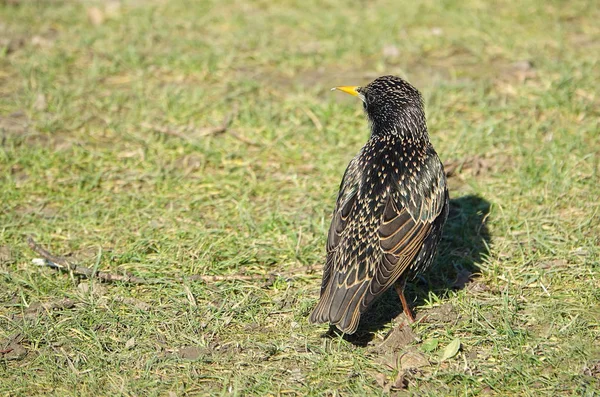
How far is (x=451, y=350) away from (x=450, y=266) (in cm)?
102

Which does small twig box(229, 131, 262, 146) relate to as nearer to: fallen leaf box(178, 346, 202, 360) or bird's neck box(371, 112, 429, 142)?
bird's neck box(371, 112, 429, 142)

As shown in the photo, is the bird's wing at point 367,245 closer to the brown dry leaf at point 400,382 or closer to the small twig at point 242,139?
the brown dry leaf at point 400,382

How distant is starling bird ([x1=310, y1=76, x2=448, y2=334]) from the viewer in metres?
4.68

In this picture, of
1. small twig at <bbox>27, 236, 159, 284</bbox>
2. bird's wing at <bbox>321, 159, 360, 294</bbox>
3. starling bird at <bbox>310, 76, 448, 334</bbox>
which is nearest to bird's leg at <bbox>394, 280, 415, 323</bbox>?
starling bird at <bbox>310, 76, 448, 334</bbox>

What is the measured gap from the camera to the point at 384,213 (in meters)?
4.90

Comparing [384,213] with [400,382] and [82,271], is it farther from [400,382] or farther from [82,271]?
[82,271]

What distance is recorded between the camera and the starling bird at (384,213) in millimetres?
4676

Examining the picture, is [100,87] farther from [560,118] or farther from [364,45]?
[560,118]

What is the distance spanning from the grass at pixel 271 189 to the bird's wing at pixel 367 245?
0.29 meters

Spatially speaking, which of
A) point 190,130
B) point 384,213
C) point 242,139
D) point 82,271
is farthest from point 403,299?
point 190,130

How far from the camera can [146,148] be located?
6926mm

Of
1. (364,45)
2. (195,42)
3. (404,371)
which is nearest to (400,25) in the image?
(364,45)

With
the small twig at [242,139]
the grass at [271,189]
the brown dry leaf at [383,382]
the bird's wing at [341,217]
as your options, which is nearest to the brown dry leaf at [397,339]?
the grass at [271,189]

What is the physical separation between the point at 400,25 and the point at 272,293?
453cm
